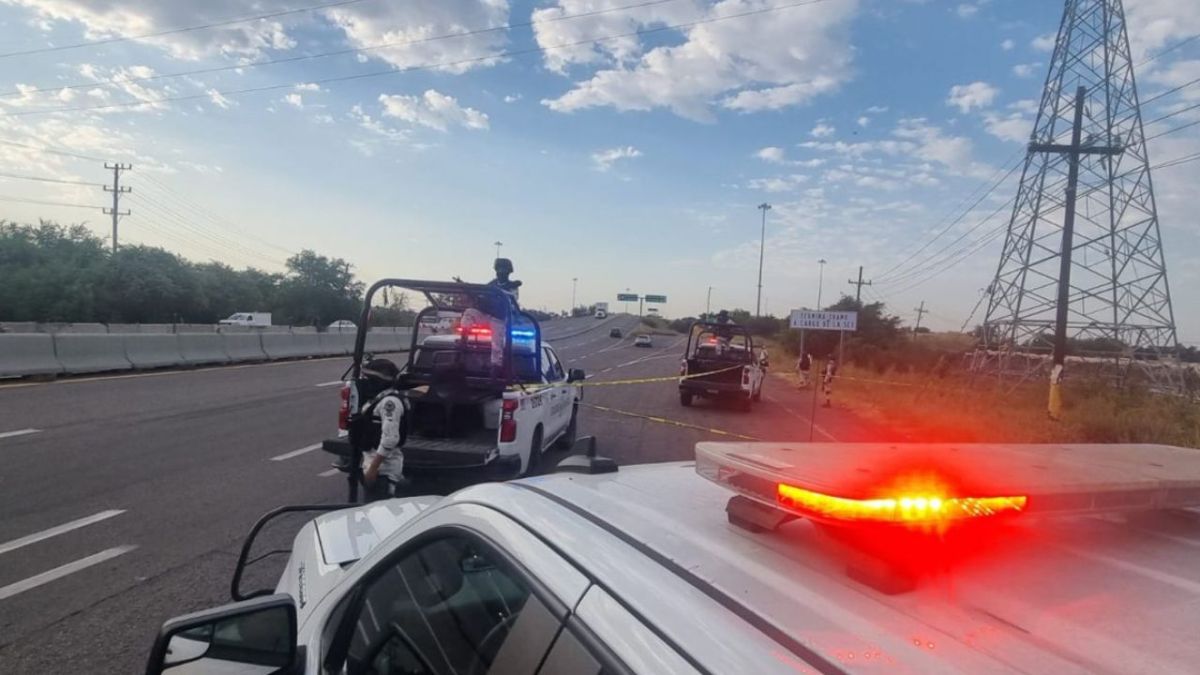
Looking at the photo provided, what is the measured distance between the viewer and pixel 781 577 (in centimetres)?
131

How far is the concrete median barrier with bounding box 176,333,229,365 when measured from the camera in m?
19.7

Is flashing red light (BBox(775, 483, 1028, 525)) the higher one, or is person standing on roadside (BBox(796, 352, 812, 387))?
flashing red light (BBox(775, 483, 1028, 525))

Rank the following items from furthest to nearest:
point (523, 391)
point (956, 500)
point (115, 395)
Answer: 1. point (115, 395)
2. point (523, 391)
3. point (956, 500)

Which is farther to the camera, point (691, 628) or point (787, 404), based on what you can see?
point (787, 404)

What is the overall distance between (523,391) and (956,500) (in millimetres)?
6904

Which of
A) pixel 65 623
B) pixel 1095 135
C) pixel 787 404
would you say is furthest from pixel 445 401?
pixel 1095 135

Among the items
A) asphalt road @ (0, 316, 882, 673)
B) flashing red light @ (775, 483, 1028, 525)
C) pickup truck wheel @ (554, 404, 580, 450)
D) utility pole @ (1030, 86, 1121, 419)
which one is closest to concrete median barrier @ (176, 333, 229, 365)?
asphalt road @ (0, 316, 882, 673)

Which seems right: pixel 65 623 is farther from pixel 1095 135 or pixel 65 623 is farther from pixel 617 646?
pixel 1095 135

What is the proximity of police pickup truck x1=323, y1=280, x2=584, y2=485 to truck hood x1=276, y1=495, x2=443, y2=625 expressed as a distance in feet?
12.2

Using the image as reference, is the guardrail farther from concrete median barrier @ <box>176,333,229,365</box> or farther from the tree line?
the tree line

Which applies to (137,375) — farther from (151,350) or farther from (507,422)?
(507,422)

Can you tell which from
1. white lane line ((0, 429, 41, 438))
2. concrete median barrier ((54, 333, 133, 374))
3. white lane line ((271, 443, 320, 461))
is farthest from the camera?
concrete median barrier ((54, 333, 133, 374))

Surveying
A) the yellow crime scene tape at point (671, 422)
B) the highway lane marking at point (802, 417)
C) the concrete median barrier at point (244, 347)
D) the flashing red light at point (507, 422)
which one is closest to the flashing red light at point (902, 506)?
the flashing red light at point (507, 422)

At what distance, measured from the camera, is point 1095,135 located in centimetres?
2536
